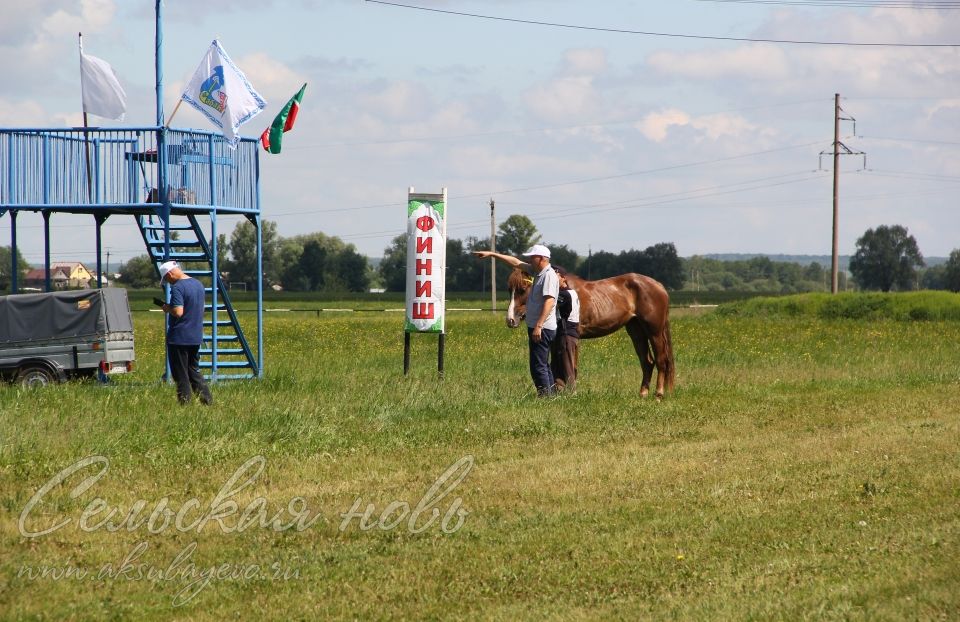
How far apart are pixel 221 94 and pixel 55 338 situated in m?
4.64

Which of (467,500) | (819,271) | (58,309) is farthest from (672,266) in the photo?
(467,500)

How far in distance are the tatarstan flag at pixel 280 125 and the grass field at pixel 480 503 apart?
477 cm

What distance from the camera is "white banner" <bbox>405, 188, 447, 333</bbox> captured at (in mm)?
17625

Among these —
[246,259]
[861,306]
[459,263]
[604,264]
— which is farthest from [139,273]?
[861,306]

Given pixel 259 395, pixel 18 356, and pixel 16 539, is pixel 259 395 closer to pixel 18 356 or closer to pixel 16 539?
pixel 18 356

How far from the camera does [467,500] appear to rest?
9.30 meters

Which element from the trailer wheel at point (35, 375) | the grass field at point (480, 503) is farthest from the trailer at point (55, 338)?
the grass field at point (480, 503)

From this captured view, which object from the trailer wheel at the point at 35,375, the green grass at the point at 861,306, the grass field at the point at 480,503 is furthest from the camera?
the green grass at the point at 861,306

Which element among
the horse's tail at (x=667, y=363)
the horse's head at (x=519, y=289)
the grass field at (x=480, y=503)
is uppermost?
the horse's head at (x=519, y=289)

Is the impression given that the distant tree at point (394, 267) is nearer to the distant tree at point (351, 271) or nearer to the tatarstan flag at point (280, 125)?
the distant tree at point (351, 271)

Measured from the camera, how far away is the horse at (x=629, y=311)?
56.3 feet

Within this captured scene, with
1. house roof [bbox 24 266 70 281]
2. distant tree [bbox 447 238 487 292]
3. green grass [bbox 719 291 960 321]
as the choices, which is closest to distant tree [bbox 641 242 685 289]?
distant tree [bbox 447 238 487 292]

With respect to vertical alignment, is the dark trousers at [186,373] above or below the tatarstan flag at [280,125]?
below

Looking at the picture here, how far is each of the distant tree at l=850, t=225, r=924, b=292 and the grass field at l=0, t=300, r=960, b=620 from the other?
145670 mm
